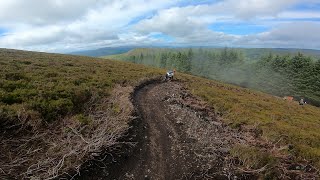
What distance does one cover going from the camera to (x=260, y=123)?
2009 cm

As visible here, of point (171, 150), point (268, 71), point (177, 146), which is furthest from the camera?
point (268, 71)

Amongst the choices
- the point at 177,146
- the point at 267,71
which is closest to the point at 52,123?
the point at 177,146

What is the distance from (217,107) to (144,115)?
8.07 metres

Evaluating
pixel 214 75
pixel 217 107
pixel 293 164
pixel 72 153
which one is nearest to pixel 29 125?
pixel 72 153

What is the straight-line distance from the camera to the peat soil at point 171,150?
11.0 metres

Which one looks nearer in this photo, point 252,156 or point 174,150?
point 252,156

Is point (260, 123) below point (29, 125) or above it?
below

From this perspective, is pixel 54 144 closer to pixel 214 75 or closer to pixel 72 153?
pixel 72 153

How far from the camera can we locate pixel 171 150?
1316cm

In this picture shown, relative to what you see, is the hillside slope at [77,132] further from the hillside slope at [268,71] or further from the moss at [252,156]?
the hillside slope at [268,71]

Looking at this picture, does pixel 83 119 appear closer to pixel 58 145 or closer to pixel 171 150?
pixel 58 145

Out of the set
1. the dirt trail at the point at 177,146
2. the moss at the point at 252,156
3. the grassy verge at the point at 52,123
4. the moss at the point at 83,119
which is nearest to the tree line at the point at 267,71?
the dirt trail at the point at 177,146

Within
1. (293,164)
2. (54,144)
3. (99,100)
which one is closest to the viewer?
(54,144)

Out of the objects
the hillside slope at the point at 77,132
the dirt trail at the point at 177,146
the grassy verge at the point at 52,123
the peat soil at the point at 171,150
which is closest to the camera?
the grassy verge at the point at 52,123
